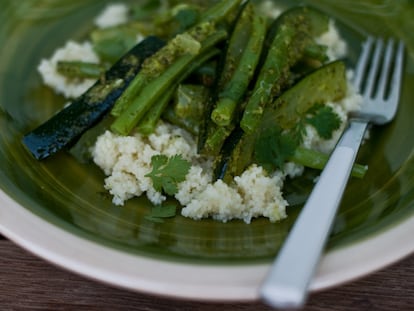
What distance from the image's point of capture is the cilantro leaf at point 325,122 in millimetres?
2979

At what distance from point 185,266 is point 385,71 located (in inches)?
73.5

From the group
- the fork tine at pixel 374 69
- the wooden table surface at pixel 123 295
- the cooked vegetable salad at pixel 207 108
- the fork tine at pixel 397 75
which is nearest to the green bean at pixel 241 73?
the cooked vegetable salad at pixel 207 108

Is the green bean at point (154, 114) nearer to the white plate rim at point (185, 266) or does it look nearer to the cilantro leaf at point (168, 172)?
the cilantro leaf at point (168, 172)

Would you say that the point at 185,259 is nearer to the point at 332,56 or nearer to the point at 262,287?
the point at 262,287

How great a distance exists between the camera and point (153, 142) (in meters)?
2.91

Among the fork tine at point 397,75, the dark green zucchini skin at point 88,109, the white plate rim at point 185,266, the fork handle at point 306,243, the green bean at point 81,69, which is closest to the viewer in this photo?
the fork handle at point 306,243

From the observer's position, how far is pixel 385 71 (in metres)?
3.41

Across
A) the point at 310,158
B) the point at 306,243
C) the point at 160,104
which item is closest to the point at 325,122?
the point at 310,158

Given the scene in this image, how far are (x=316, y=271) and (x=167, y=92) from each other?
1.37 m

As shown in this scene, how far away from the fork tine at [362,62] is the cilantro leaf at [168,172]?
117 cm

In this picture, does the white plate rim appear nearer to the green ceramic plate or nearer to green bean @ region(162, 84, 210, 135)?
the green ceramic plate

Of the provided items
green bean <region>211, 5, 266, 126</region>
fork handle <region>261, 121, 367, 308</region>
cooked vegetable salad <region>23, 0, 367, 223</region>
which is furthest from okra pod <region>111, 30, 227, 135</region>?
fork handle <region>261, 121, 367, 308</region>

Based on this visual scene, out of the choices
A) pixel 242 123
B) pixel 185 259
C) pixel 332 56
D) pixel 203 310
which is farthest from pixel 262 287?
pixel 332 56

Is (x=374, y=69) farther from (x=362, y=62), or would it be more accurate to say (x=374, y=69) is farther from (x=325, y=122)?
(x=325, y=122)
